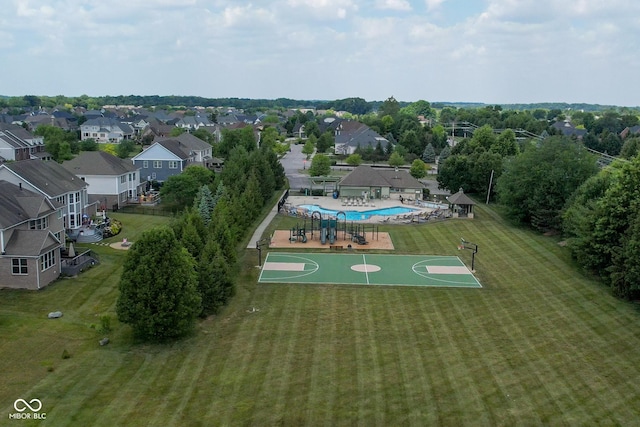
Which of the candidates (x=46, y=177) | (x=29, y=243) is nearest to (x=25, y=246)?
(x=29, y=243)

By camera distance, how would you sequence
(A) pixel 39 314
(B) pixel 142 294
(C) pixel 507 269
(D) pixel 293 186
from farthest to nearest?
(D) pixel 293 186, (C) pixel 507 269, (A) pixel 39 314, (B) pixel 142 294

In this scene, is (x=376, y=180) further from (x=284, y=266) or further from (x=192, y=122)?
(x=192, y=122)

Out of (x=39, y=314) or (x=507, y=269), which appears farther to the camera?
(x=507, y=269)

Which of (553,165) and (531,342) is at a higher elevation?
(553,165)

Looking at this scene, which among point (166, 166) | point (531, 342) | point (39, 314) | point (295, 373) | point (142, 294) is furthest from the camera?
point (166, 166)

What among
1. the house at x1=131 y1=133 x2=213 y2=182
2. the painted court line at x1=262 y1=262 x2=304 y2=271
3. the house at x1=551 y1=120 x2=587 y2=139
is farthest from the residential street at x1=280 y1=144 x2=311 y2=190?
the house at x1=551 y1=120 x2=587 y2=139

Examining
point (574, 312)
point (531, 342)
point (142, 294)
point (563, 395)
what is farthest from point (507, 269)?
point (142, 294)

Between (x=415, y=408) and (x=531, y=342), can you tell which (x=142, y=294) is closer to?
(x=415, y=408)
